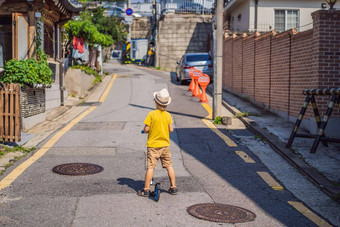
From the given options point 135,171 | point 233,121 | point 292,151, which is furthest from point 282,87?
point 135,171

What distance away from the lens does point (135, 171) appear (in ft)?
27.1

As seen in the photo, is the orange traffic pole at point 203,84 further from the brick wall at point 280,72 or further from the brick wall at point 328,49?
the brick wall at point 328,49

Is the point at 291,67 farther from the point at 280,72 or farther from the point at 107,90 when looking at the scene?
the point at 107,90

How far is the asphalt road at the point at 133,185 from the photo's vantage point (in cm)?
566

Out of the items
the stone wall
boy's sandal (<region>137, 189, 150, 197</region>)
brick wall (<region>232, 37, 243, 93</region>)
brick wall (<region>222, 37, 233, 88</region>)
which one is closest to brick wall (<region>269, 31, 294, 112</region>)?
brick wall (<region>232, 37, 243, 93</region>)

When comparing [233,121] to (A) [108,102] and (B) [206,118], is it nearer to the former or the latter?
(B) [206,118]

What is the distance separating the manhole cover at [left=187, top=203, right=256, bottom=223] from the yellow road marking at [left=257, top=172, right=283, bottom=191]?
140 cm

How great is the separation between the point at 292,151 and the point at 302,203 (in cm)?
338

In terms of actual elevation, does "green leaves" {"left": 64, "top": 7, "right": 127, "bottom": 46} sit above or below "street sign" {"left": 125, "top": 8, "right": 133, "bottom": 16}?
below

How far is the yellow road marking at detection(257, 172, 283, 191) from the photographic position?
735cm

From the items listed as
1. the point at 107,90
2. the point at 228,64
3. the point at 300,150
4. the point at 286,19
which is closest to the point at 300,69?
the point at 300,150

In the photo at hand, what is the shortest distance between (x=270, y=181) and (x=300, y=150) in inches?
96.1

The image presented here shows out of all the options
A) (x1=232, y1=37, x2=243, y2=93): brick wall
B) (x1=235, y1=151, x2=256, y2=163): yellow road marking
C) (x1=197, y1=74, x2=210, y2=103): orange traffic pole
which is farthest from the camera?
(x1=232, y1=37, x2=243, y2=93): brick wall

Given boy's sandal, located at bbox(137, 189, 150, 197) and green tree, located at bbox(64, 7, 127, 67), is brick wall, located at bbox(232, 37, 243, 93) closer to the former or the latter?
green tree, located at bbox(64, 7, 127, 67)
